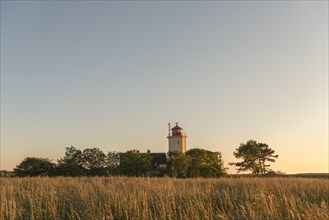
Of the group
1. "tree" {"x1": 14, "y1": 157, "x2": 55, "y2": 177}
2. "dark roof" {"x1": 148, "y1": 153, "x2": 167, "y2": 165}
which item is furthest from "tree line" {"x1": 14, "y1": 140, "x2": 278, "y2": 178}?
"dark roof" {"x1": 148, "y1": 153, "x2": 167, "y2": 165}

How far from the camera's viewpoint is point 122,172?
41.9 meters

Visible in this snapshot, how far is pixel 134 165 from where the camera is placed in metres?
41.9

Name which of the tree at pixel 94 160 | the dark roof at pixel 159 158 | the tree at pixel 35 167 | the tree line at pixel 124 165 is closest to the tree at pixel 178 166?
the tree line at pixel 124 165

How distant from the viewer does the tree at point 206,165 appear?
41719 mm

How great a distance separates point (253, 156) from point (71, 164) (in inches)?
1148

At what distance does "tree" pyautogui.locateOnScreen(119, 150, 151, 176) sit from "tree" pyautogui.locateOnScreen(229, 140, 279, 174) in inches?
735

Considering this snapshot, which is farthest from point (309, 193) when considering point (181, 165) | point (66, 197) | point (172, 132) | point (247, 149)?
point (172, 132)

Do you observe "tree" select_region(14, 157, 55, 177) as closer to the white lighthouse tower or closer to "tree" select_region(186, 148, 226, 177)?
"tree" select_region(186, 148, 226, 177)

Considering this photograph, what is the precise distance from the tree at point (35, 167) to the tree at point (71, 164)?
43.3 inches

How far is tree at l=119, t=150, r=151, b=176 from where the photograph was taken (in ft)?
135

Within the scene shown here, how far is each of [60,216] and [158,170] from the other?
36.0 meters

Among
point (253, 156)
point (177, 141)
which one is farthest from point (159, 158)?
point (253, 156)

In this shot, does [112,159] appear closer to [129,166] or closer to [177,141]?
[129,166]

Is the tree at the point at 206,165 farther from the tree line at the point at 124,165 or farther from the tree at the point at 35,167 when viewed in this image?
the tree at the point at 35,167
